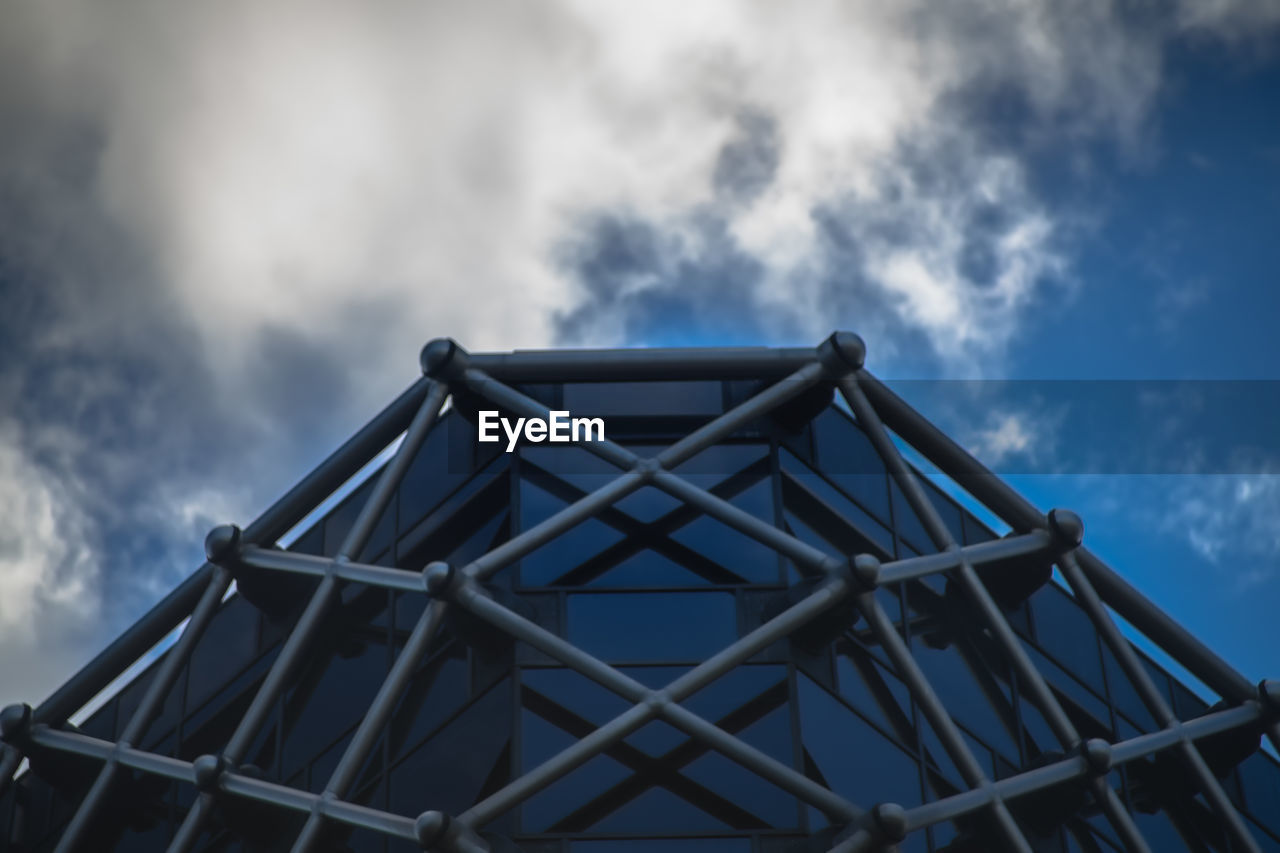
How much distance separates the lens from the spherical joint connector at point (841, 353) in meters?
20.1

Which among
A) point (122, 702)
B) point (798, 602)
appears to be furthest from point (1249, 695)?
point (122, 702)

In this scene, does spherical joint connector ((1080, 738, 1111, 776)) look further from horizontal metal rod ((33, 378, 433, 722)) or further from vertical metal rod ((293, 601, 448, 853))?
horizontal metal rod ((33, 378, 433, 722))

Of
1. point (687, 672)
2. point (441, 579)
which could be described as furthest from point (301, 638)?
point (687, 672)

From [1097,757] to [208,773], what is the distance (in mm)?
11229

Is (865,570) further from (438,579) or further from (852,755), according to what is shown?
(438,579)

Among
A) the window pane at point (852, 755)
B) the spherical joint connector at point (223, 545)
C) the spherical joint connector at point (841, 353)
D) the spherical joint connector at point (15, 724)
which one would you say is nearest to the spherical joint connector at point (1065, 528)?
the spherical joint connector at point (841, 353)

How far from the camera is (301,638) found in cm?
1919

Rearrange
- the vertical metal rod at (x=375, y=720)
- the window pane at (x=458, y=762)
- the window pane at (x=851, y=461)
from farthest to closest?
the window pane at (x=851, y=461), the window pane at (x=458, y=762), the vertical metal rod at (x=375, y=720)

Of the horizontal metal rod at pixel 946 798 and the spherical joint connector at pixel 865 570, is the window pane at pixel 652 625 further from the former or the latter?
the horizontal metal rod at pixel 946 798

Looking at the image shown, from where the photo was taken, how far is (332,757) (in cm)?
1997

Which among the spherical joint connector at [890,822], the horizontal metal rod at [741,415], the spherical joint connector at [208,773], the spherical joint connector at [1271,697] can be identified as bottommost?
the spherical joint connector at [890,822]

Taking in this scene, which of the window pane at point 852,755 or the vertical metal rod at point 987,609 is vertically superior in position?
the vertical metal rod at point 987,609

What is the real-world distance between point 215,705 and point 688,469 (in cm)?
775

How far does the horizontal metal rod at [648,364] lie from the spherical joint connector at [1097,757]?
6197mm
